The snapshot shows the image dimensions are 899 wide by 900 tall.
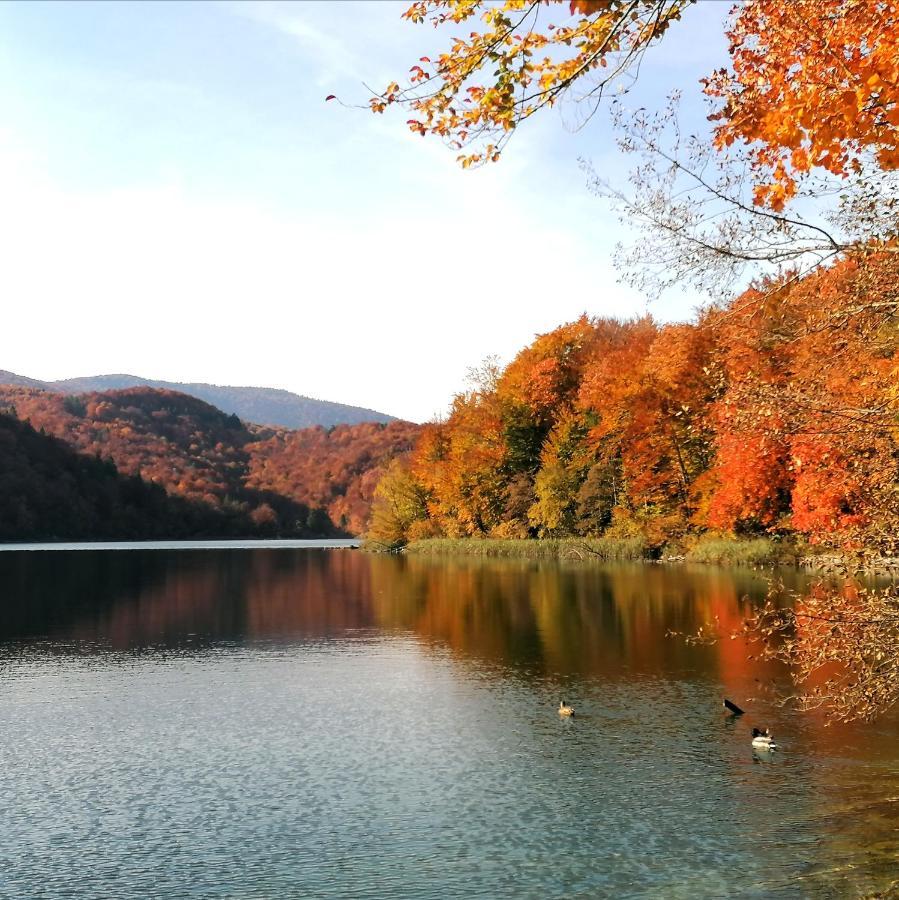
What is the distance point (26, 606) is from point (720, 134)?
129 ft

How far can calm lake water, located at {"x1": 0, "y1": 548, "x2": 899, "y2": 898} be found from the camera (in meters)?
10.6

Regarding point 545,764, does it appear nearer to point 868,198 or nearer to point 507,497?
point 868,198

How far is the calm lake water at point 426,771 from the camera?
34.9ft

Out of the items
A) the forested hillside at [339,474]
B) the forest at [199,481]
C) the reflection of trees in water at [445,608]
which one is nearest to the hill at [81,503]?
the forest at [199,481]

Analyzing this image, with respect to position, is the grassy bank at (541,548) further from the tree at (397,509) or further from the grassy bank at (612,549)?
the tree at (397,509)

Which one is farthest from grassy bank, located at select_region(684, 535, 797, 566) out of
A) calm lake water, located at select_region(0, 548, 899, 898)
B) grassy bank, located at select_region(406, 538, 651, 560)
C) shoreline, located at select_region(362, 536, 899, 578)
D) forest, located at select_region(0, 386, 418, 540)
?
forest, located at select_region(0, 386, 418, 540)

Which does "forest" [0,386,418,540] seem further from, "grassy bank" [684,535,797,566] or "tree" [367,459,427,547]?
"grassy bank" [684,535,797,566]

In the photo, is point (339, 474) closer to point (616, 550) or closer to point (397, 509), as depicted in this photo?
point (397, 509)

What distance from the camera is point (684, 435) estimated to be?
5841 cm

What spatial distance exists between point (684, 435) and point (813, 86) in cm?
5154

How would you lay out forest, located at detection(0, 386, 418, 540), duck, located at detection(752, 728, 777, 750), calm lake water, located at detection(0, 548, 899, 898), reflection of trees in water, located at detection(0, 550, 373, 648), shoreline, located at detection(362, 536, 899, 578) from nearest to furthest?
1. calm lake water, located at detection(0, 548, 899, 898)
2. duck, located at detection(752, 728, 777, 750)
3. reflection of trees in water, located at detection(0, 550, 373, 648)
4. shoreline, located at detection(362, 536, 899, 578)
5. forest, located at detection(0, 386, 418, 540)

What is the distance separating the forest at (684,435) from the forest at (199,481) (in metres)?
64.3

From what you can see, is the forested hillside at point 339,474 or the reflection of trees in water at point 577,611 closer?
the reflection of trees in water at point 577,611

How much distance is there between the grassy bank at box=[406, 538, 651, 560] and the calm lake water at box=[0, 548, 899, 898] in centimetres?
3074
